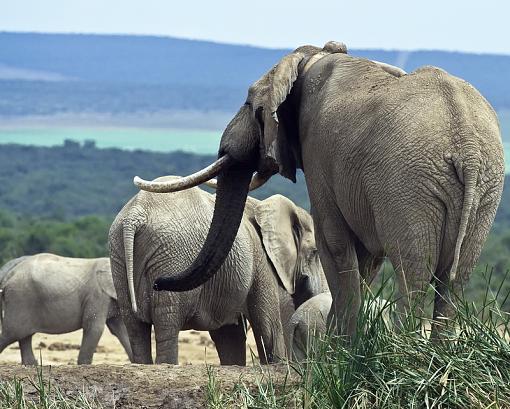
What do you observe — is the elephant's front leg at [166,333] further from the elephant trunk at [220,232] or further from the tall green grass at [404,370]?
the tall green grass at [404,370]

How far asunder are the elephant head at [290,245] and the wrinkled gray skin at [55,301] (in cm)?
358

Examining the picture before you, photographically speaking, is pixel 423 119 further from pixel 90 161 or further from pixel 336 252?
pixel 90 161

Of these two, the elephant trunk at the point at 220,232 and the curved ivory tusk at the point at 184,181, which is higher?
the curved ivory tusk at the point at 184,181

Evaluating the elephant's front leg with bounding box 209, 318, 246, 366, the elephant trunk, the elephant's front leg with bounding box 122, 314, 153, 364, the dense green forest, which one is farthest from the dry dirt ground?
the dense green forest

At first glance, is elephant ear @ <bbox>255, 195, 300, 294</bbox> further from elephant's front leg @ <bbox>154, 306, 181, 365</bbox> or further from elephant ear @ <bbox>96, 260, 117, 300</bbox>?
elephant ear @ <bbox>96, 260, 117, 300</bbox>

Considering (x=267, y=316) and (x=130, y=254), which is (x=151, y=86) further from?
(x=130, y=254)

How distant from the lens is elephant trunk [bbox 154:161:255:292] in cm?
757

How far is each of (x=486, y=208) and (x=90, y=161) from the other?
3094 inches

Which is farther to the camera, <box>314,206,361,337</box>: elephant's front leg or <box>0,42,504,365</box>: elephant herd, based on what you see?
<box>314,206,361,337</box>: elephant's front leg

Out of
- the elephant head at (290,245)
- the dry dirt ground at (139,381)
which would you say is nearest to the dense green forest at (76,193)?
the elephant head at (290,245)

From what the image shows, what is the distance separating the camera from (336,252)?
23.2 ft

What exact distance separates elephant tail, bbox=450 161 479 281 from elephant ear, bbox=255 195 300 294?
273cm

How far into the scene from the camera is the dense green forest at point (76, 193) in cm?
2516

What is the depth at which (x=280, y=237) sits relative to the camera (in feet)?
29.6
